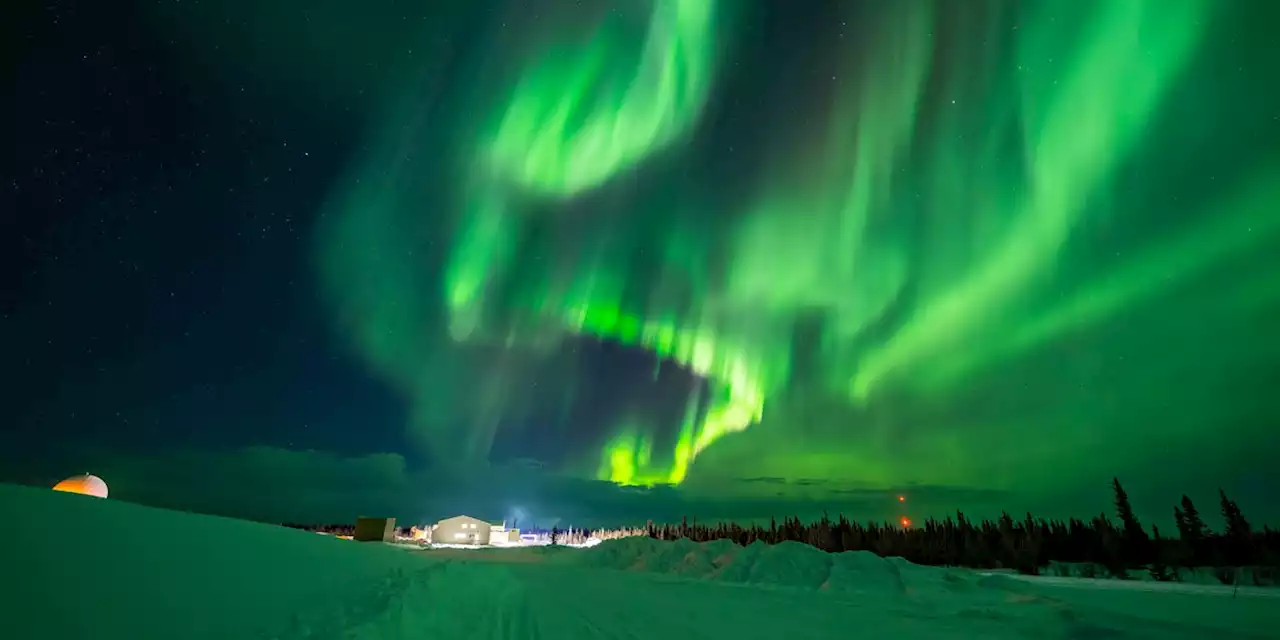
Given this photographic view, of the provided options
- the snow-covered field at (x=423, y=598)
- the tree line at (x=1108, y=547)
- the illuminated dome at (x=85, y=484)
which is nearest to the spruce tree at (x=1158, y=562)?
the tree line at (x=1108, y=547)

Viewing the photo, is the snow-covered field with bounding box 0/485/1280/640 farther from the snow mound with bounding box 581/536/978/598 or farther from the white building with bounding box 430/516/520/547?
the white building with bounding box 430/516/520/547

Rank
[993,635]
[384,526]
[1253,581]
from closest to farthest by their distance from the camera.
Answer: [993,635]
[1253,581]
[384,526]

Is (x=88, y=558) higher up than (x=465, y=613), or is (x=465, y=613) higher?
(x=88, y=558)

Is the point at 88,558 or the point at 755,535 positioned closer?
the point at 88,558

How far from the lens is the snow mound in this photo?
84.7 ft

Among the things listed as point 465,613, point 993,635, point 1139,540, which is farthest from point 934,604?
point 1139,540

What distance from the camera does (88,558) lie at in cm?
714

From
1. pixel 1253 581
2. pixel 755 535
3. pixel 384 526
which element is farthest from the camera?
pixel 755 535

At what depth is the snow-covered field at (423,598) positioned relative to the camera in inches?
268

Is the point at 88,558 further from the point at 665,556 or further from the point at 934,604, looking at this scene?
the point at 665,556

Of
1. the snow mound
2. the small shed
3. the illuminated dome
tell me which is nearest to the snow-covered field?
the snow mound

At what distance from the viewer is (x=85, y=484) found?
43.4 metres

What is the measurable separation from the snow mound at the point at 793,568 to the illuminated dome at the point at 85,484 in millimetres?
37727

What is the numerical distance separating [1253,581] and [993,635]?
38.7 metres
